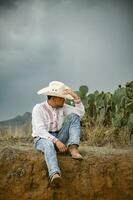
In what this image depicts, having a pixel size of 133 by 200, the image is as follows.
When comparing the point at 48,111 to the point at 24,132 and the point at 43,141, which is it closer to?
the point at 43,141

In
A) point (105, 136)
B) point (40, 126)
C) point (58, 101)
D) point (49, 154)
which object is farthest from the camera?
point (105, 136)

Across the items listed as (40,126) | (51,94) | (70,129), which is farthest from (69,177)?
(51,94)

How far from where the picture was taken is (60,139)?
7.55m

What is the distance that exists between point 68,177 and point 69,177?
0.06ft

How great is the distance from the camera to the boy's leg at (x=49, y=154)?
6852 millimetres

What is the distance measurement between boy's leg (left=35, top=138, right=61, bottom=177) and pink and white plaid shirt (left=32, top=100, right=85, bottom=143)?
126 millimetres

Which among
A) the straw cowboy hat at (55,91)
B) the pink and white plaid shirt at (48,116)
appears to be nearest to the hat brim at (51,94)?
the straw cowboy hat at (55,91)

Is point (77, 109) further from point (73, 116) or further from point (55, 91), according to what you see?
point (55, 91)

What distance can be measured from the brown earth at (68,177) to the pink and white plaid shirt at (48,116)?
1.23ft

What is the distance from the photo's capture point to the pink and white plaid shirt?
24.1ft

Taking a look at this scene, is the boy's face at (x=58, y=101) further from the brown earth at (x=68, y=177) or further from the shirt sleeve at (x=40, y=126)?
the brown earth at (x=68, y=177)

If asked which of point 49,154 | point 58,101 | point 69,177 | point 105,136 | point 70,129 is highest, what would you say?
point 58,101

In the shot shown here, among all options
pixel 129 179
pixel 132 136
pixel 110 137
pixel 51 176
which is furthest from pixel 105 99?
pixel 51 176

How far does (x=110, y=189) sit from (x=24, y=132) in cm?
583
